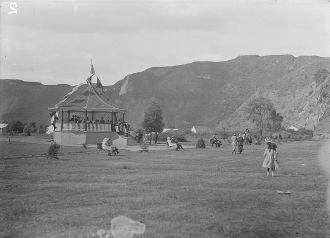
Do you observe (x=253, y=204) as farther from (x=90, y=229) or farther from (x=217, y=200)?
(x=90, y=229)

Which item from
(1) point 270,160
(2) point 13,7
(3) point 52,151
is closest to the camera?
(2) point 13,7

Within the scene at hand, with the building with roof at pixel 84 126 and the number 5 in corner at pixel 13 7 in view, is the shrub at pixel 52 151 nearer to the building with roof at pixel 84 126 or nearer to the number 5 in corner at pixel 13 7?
the number 5 in corner at pixel 13 7

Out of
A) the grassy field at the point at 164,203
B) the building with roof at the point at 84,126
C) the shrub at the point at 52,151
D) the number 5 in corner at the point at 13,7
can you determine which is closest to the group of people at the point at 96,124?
the building with roof at the point at 84,126

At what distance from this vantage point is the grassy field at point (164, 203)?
29.0ft

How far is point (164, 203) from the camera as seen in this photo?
11219mm

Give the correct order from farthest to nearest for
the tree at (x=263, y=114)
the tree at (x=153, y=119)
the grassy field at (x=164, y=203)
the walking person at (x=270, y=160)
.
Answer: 1. the tree at (x=263, y=114)
2. the tree at (x=153, y=119)
3. the walking person at (x=270, y=160)
4. the grassy field at (x=164, y=203)

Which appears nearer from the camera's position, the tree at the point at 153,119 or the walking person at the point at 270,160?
the walking person at the point at 270,160

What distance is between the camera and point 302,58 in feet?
629

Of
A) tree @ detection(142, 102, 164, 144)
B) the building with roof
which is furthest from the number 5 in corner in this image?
tree @ detection(142, 102, 164, 144)

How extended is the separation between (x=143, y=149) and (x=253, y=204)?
21.8 m

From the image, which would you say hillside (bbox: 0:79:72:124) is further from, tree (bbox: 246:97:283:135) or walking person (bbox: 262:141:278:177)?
walking person (bbox: 262:141:278:177)

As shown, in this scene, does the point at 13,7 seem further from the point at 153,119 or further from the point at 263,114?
the point at 263,114

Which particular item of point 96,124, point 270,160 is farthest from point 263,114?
point 270,160

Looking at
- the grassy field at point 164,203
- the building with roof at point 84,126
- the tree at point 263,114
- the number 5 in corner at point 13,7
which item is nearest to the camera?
the grassy field at point 164,203
